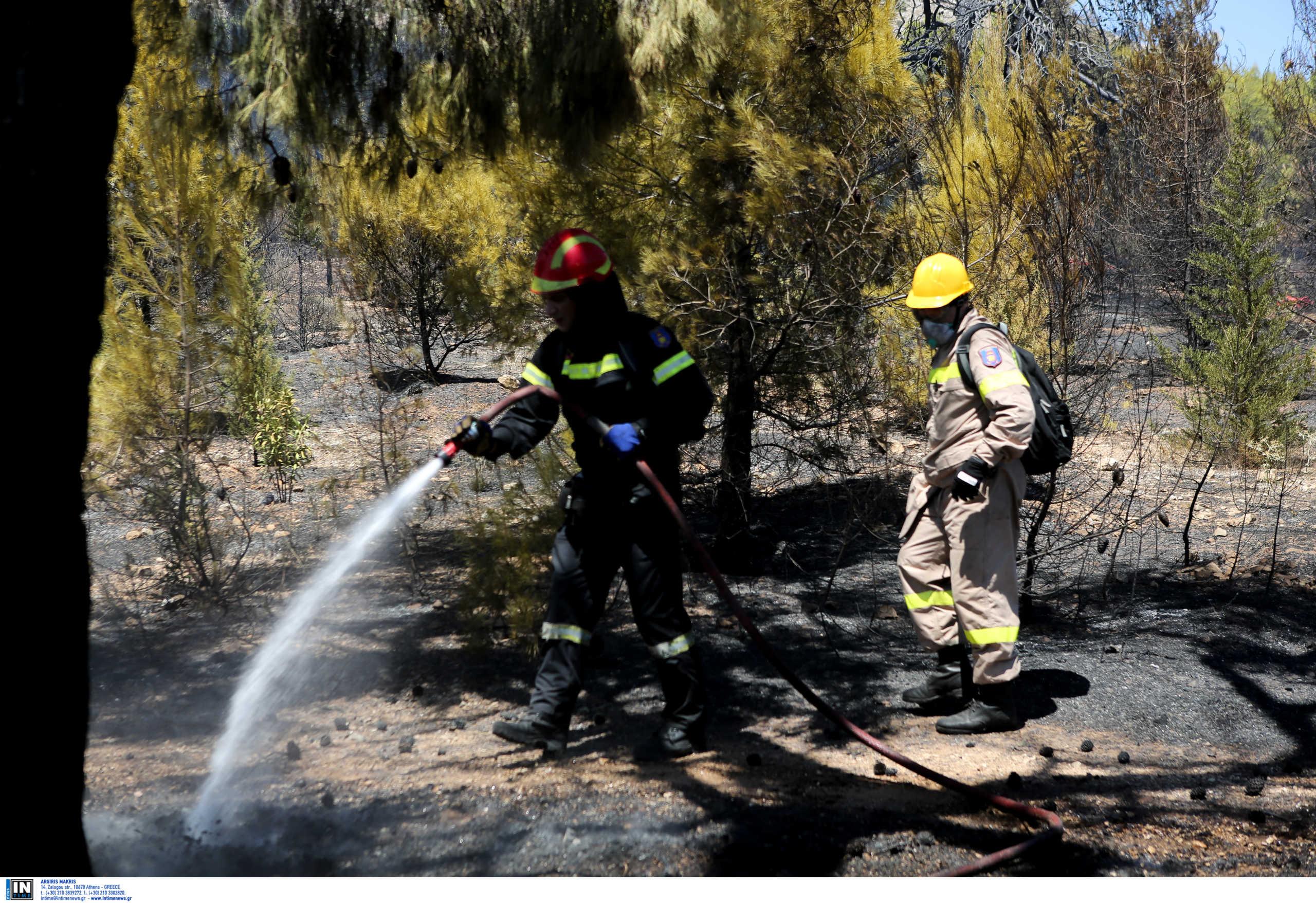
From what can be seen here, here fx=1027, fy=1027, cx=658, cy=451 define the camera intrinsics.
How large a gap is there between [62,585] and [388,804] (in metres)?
1.56

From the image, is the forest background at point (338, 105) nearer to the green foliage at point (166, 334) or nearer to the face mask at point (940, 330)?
the green foliage at point (166, 334)

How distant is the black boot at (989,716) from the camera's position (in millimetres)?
4062

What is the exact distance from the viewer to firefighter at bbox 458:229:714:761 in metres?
3.64

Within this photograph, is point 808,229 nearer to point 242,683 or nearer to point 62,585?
point 242,683

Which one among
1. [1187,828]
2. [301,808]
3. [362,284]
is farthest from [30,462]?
[362,284]

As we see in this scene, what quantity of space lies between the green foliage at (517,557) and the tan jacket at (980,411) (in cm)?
176

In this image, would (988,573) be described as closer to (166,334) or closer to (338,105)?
(338,105)

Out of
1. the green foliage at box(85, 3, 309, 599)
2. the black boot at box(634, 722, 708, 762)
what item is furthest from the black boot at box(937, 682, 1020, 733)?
the green foliage at box(85, 3, 309, 599)

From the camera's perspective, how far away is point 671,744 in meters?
3.72

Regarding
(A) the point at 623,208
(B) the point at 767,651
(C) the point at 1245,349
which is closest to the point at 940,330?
(B) the point at 767,651

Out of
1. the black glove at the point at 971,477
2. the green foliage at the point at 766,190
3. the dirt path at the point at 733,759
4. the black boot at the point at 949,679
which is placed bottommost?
the dirt path at the point at 733,759

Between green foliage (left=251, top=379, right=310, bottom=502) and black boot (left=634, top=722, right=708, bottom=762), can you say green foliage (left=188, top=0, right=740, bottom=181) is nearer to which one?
black boot (left=634, top=722, right=708, bottom=762)

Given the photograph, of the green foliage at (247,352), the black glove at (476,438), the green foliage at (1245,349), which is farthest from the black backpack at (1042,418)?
the green foliage at (1245,349)

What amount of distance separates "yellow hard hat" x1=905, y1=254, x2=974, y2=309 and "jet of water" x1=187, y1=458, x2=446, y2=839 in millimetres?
1980
